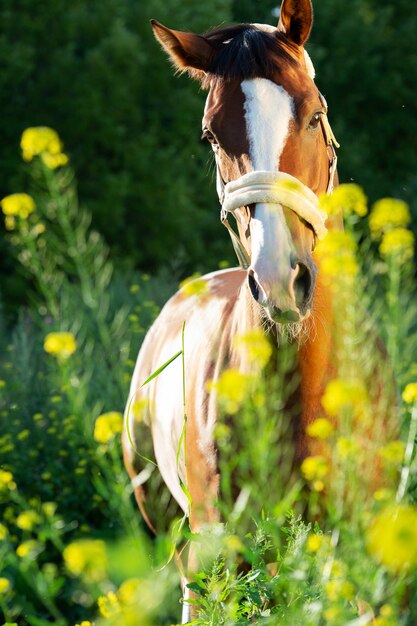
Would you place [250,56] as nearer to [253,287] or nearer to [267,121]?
[267,121]

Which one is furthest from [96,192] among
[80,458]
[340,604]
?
[340,604]

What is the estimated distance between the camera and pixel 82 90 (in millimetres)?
16016

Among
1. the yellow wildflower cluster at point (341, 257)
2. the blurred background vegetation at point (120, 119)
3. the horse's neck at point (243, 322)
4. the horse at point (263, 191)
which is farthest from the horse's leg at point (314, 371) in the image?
the blurred background vegetation at point (120, 119)

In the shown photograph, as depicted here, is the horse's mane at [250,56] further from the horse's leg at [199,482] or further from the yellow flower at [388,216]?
the horse's leg at [199,482]

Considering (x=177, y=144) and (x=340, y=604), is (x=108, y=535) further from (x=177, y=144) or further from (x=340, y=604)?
(x=177, y=144)

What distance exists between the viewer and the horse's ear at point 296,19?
10.6ft

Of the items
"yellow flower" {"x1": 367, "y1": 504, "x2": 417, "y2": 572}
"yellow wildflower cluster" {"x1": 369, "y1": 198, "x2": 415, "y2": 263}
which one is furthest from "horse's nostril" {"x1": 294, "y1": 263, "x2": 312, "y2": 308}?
"yellow flower" {"x1": 367, "y1": 504, "x2": 417, "y2": 572}

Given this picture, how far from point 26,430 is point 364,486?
3.23 m

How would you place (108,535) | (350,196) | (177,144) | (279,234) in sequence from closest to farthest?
(350,196)
(279,234)
(108,535)
(177,144)

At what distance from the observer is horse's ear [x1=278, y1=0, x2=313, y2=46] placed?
3.23 m

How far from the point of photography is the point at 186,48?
3.30m

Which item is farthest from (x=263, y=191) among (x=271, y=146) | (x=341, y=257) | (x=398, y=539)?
(x=398, y=539)

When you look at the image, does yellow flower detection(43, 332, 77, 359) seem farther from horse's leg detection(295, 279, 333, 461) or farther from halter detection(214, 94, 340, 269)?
horse's leg detection(295, 279, 333, 461)

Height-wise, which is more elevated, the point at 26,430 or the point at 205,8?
the point at 205,8
